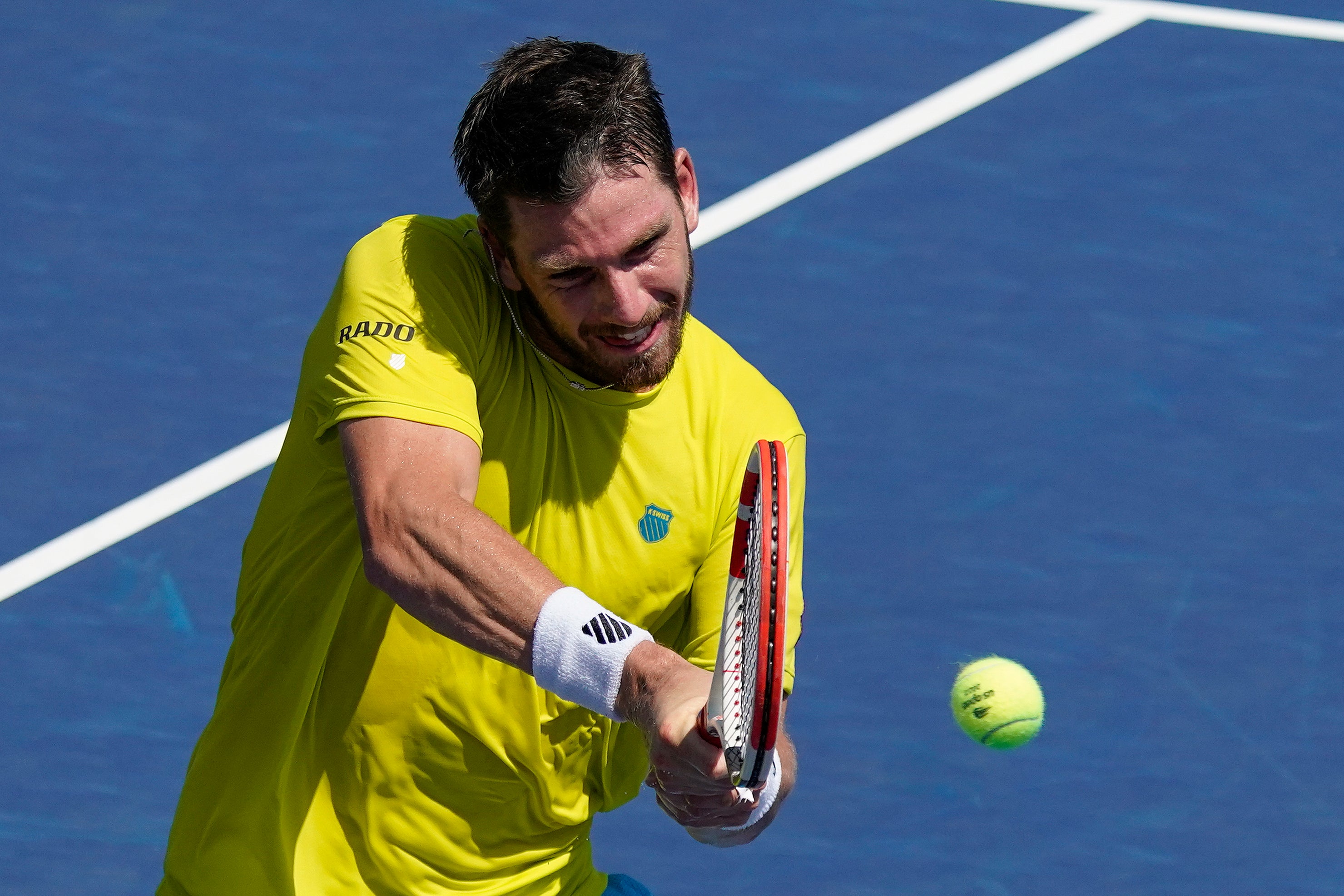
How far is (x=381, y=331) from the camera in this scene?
12.9 ft

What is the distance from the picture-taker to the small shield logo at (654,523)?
432 cm

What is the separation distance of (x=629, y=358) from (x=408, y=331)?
18.1 inches

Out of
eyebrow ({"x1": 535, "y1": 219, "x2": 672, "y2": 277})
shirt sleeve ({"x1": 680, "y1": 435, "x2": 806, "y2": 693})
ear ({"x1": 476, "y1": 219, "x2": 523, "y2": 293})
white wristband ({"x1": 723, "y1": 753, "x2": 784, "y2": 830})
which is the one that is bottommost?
white wristband ({"x1": 723, "y1": 753, "x2": 784, "y2": 830})

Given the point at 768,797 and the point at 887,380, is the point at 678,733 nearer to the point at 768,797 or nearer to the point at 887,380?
the point at 768,797

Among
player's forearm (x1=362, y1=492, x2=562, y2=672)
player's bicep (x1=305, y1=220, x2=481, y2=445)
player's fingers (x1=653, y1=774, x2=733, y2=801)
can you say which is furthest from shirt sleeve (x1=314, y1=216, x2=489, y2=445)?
player's fingers (x1=653, y1=774, x2=733, y2=801)

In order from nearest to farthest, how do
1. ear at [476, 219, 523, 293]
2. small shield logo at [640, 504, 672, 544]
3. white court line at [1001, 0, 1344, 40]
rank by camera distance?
ear at [476, 219, 523, 293] < small shield logo at [640, 504, 672, 544] < white court line at [1001, 0, 1344, 40]

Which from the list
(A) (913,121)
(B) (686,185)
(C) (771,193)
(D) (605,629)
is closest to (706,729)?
(D) (605,629)

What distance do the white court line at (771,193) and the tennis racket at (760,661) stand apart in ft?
11.5

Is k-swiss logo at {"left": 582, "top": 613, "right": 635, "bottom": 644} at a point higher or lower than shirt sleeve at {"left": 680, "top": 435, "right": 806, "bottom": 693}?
higher

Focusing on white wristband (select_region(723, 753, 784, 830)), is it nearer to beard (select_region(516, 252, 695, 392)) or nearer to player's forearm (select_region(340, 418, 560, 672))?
player's forearm (select_region(340, 418, 560, 672))

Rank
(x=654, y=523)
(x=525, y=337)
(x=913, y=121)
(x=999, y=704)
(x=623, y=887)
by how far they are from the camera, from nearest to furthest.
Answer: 1. (x=525, y=337)
2. (x=654, y=523)
3. (x=623, y=887)
4. (x=999, y=704)
5. (x=913, y=121)

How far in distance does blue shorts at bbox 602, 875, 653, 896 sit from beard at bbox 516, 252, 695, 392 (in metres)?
1.40

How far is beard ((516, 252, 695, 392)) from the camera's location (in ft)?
13.1

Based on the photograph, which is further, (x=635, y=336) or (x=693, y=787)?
(x=635, y=336)
